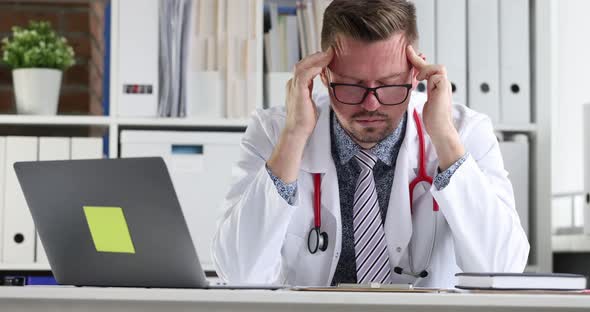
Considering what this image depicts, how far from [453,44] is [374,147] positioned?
1.01m

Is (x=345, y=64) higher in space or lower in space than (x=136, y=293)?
higher

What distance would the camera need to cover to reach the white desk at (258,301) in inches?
39.3

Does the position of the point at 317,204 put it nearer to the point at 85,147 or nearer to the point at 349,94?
the point at 349,94

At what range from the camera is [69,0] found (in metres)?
3.22

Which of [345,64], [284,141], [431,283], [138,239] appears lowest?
[431,283]

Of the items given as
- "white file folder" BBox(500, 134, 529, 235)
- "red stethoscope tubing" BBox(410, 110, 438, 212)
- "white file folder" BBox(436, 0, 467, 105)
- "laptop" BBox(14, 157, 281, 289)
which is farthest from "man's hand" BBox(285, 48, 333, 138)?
"white file folder" BBox(500, 134, 529, 235)

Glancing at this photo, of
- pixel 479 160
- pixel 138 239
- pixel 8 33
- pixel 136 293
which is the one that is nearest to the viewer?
pixel 136 293

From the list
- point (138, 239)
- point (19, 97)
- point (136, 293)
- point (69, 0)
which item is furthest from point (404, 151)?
point (69, 0)

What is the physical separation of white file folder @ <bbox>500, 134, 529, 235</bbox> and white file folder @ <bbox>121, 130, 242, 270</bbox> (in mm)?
792

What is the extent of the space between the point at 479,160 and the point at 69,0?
179 cm

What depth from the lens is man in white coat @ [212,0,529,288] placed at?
5.81 ft

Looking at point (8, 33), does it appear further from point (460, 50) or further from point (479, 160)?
point (479, 160)

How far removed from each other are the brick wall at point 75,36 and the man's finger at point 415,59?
1.59 m

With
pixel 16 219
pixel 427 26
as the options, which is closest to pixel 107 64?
Answer: pixel 16 219
